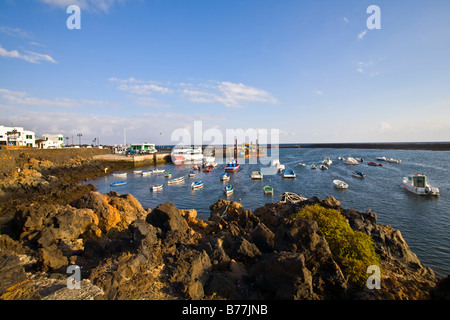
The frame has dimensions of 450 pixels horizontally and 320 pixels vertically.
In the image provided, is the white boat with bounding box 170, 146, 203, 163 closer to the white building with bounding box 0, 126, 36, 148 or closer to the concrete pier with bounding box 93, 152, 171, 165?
the concrete pier with bounding box 93, 152, 171, 165

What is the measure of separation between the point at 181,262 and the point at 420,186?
38.3 meters

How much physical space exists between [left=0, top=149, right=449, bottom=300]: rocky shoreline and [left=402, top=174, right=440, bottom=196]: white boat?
2304 centimetres

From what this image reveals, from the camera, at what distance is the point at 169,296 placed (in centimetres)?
713

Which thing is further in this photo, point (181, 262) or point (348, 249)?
point (348, 249)

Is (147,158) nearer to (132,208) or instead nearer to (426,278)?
(132,208)

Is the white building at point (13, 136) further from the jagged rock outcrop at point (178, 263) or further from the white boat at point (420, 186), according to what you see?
the white boat at point (420, 186)

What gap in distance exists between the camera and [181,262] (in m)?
8.42

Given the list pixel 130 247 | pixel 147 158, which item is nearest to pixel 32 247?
pixel 130 247

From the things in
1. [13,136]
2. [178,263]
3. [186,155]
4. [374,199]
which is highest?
[13,136]

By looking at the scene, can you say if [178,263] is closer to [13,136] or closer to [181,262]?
[181,262]

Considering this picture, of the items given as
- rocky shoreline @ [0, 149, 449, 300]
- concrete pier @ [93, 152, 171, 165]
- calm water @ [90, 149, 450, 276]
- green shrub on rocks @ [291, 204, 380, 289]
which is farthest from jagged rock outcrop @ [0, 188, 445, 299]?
concrete pier @ [93, 152, 171, 165]

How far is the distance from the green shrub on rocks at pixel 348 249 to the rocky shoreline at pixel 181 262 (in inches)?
5.6

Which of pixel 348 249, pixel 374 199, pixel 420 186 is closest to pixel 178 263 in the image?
pixel 348 249

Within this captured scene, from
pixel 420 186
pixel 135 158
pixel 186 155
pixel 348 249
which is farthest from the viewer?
pixel 186 155
